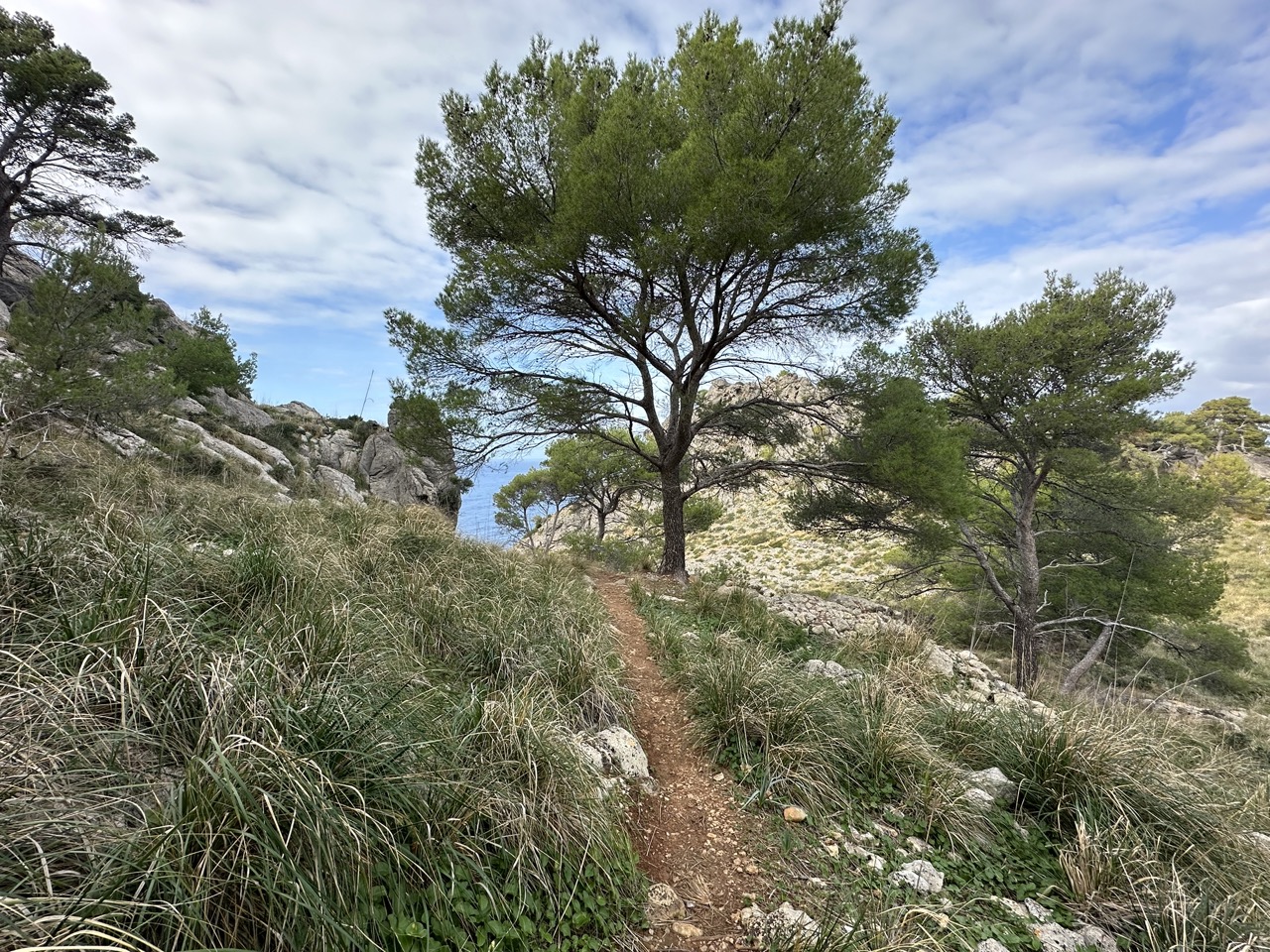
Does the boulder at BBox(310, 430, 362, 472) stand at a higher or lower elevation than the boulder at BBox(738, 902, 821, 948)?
higher

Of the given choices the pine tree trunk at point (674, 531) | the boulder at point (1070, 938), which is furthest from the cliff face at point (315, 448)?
the boulder at point (1070, 938)

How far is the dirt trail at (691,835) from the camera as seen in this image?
2.04 metres

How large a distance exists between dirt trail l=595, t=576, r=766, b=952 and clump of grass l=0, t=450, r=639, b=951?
0.26 m

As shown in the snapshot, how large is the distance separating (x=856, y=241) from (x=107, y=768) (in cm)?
902

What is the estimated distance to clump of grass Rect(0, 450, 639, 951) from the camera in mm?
1276

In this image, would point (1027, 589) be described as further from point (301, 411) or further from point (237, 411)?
point (301, 411)

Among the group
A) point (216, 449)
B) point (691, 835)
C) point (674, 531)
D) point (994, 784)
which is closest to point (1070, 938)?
point (994, 784)

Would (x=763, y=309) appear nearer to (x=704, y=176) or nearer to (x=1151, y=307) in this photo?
(x=704, y=176)

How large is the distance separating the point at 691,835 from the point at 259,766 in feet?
6.72

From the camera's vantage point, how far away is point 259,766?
162 cm

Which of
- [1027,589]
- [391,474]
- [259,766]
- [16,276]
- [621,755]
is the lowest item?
[621,755]

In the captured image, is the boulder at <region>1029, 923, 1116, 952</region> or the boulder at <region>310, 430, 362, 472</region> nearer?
the boulder at <region>1029, 923, 1116, 952</region>

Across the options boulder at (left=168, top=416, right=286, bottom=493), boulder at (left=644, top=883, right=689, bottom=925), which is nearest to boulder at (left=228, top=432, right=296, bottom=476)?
boulder at (left=168, top=416, right=286, bottom=493)

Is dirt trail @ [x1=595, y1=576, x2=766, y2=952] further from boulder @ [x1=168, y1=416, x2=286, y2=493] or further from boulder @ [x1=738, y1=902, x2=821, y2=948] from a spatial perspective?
boulder @ [x1=168, y1=416, x2=286, y2=493]
